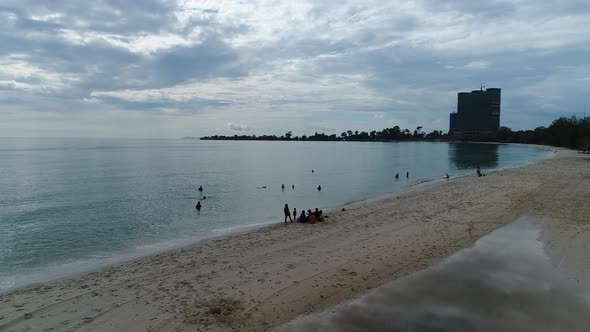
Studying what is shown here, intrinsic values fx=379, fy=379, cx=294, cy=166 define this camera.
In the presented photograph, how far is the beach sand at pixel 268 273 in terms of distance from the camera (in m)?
9.86

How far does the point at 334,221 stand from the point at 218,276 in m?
10.5

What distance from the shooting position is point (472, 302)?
984 cm

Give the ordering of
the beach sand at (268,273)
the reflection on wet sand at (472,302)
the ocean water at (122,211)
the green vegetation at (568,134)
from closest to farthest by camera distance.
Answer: the reflection on wet sand at (472,302)
the beach sand at (268,273)
the ocean water at (122,211)
the green vegetation at (568,134)

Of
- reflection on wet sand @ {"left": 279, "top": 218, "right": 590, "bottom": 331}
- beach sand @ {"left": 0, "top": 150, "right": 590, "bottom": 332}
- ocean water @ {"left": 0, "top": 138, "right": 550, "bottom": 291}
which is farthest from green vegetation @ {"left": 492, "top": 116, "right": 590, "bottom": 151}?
reflection on wet sand @ {"left": 279, "top": 218, "right": 590, "bottom": 331}

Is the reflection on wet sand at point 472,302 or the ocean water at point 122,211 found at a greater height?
the reflection on wet sand at point 472,302

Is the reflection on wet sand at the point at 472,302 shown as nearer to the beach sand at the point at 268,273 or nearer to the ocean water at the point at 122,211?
the beach sand at the point at 268,273

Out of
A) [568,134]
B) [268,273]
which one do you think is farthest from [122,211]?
[568,134]

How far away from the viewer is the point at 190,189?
4338 cm

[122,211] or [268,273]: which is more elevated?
[268,273]

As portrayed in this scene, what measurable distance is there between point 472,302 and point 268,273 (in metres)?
6.27

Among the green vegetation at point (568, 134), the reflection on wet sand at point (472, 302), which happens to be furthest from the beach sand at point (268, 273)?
the green vegetation at point (568, 134)

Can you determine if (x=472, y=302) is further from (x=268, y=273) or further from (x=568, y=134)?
(x=568, y=134)

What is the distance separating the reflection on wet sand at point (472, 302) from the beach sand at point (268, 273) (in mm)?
756

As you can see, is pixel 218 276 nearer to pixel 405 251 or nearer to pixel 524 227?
pixel 405 251
